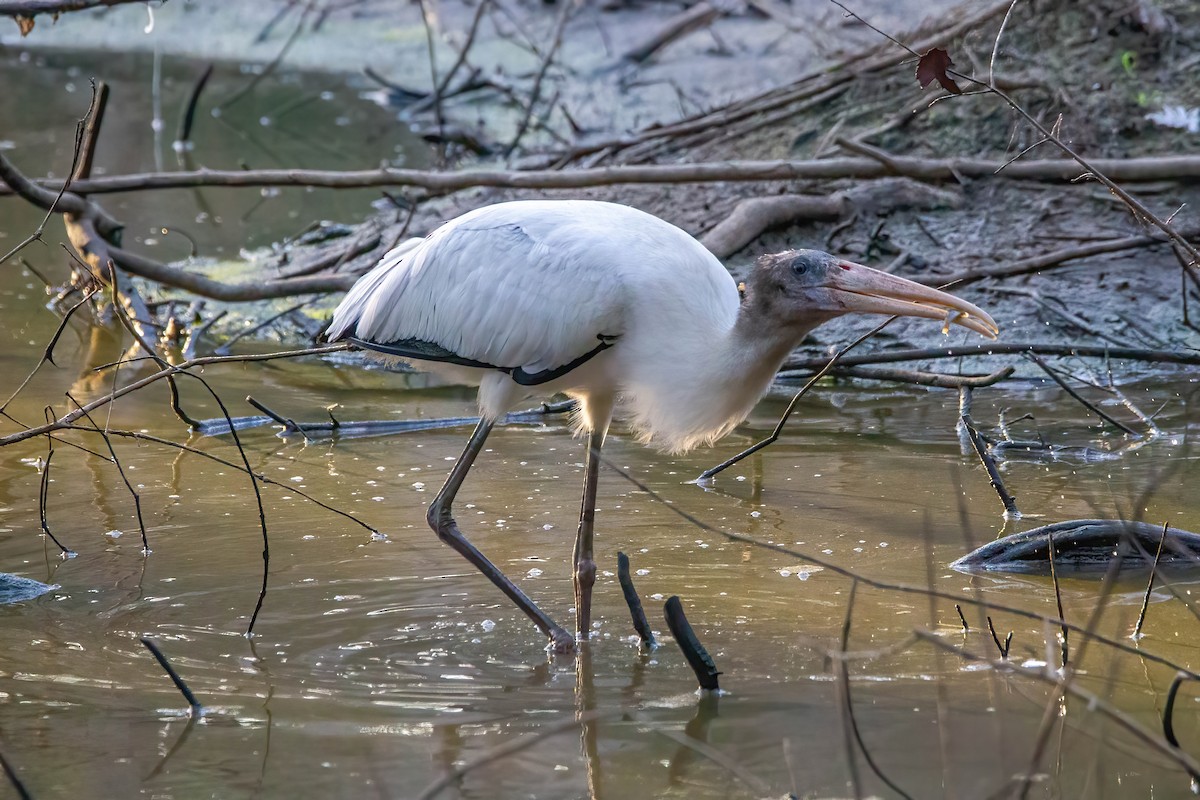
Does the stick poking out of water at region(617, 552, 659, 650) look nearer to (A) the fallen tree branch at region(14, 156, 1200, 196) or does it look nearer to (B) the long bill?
(B) the long bill

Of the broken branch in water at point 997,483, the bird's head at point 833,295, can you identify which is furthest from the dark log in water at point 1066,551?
the bird's head at point 833,295

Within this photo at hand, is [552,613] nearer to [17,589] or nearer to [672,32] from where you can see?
[17,589]

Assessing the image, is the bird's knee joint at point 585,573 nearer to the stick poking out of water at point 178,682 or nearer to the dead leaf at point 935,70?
the stick poking out of water at point 178,682

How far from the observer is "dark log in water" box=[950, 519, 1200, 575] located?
Result: 4730 millimetres

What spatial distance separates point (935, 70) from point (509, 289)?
1.48 metres

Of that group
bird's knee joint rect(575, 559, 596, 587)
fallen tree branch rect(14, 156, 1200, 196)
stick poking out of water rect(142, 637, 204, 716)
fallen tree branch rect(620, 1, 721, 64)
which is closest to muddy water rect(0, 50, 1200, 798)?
stick poking out of water rect(142, 637, 204, 716)

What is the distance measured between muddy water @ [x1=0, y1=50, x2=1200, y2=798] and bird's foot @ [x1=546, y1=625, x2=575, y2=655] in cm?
7

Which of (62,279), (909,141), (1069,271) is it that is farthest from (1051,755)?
(62,279)

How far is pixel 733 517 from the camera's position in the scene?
5570 mm

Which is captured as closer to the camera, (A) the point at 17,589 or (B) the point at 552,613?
(A) the point at 17,589

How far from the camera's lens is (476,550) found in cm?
466

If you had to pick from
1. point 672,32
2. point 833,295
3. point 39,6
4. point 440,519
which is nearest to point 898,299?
point 833,295

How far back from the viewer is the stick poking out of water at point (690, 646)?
12.1ft

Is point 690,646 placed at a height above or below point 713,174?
below
